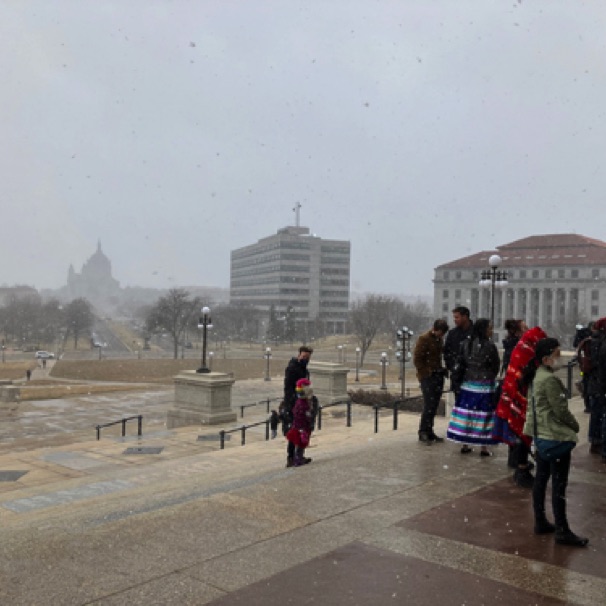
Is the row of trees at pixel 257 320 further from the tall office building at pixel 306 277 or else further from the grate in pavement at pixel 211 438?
the grate in pavement at pixel 211 438

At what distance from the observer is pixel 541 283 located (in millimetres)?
89375

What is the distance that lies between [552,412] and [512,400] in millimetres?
1533

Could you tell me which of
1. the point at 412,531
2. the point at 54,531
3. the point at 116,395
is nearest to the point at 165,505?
the point at 54,531

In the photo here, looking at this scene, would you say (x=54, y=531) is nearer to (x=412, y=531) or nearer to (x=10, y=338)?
(x=412, y=531)

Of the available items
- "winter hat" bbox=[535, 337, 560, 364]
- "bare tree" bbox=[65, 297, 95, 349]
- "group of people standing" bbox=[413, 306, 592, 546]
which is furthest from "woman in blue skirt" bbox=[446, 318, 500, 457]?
"bare tree" bbox=[65, 297, 95, 349]

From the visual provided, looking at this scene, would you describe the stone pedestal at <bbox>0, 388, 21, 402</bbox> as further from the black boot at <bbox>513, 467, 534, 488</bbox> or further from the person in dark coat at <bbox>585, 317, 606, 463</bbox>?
the black boot at <bbox>513, 467, 534, 488</bbox>

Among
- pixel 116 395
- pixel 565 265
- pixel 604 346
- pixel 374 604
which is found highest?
pixel 565 265

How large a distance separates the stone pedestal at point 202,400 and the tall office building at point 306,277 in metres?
115

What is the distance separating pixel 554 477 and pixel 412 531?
1.26 meters

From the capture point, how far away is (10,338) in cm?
11519

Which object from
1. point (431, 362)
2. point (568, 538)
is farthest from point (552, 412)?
point (431, 362)

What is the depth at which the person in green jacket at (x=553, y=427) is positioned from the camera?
5.03 m

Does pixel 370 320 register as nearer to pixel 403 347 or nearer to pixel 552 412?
pixel 403 347

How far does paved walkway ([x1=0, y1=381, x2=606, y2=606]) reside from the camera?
4.19 meters
